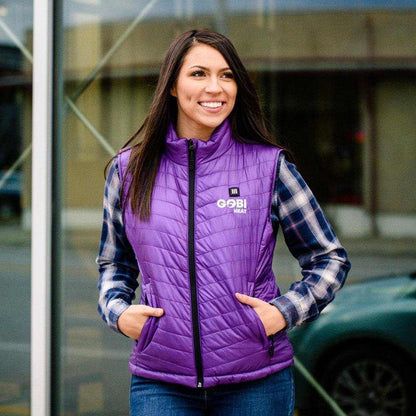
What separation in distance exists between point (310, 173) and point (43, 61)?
8.31 ft

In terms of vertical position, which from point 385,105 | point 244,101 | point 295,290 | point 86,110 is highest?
point 385,105

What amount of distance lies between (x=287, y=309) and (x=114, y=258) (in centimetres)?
52

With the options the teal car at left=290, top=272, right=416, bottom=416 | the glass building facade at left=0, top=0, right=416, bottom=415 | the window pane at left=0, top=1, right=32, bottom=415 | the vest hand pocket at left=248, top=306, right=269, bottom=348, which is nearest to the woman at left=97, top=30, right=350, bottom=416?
the vest hand pocket at left=248, top=306, right=269, bottom=348

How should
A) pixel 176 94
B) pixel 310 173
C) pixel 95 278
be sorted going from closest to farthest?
pixel 176 94
pixel 95 278
pixel 310 173

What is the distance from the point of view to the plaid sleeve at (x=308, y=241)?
6.28 ft

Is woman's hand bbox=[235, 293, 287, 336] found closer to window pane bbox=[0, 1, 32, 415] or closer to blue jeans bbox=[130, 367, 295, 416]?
blue jeans bbox=[130, 367, 295, 416]

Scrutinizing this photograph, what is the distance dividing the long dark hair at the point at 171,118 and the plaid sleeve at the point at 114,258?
7 centimetres

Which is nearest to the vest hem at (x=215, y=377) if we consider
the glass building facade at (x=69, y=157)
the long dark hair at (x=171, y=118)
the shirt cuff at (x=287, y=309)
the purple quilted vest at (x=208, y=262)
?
the purple quilted vest at (x=208, y=262)

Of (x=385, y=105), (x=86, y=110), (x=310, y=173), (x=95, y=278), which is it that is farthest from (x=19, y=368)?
(x=385, y=105)

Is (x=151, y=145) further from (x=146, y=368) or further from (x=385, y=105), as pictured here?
(x=385, y=105)

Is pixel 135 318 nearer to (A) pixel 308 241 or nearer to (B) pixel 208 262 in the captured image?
(B) pixel 208 262

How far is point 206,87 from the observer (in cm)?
192

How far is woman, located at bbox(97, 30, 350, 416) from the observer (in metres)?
1.81

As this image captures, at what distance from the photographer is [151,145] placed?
6.42 ft
